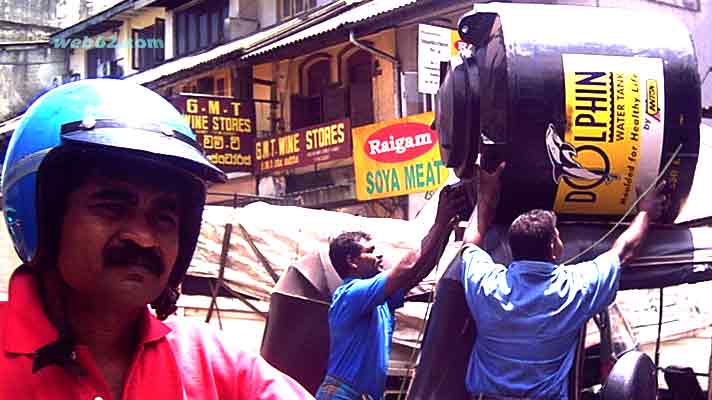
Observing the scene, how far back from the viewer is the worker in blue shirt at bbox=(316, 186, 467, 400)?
462 cm

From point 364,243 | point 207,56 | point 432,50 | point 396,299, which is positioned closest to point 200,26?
point 207,56

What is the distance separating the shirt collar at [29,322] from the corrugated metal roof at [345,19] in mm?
12892

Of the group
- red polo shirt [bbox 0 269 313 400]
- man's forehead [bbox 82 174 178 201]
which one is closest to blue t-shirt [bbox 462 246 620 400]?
red polo shirt [bbox 0 269 313 400]

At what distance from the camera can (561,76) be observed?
3625 mm

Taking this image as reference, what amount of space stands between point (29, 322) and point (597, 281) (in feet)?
8.50

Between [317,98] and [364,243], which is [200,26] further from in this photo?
[364,243]

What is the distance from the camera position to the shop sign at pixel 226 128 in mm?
17969

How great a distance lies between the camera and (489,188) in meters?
3.76

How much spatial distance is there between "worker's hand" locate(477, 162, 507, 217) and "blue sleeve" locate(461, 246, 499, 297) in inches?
8.3

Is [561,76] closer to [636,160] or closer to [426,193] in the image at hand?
[636,160]

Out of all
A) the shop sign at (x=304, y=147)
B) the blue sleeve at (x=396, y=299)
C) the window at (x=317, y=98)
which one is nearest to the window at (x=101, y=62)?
the window at (x=317, y=98)

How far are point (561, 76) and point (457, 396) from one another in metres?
1.34

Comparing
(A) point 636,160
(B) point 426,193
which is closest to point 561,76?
(A) point 636,160

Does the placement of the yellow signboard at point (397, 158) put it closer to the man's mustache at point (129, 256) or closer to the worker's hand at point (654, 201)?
the worker's hand at point (654, 201)
